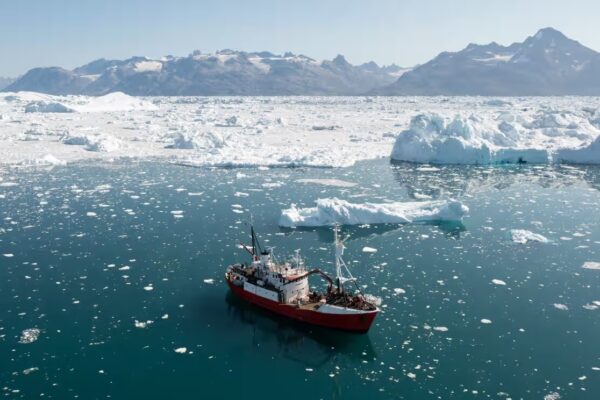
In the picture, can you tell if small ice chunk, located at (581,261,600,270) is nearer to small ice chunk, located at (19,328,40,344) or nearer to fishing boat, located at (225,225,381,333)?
fishing boat, located at (225,225,381,333)

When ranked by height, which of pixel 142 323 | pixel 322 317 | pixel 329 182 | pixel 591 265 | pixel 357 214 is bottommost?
pixel 142 323

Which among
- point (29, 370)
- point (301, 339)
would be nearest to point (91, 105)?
point (29, 370)

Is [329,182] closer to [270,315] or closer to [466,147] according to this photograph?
[466,147]

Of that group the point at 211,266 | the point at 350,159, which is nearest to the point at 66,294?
the point at 211,266

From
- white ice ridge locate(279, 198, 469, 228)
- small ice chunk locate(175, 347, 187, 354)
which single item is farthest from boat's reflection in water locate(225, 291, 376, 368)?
white ice ridge locate(279, 198, 469, 228)

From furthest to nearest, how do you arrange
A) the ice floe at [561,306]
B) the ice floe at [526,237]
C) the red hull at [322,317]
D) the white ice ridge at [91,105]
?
1. the white ice ridge at [91,105]
2. the ice floe at [526,237]
3. the ice floe at [561,306]
4. the red hull at [322,317]

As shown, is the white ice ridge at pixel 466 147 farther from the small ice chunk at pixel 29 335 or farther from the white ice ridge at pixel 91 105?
the white ice ridge at pixel 91 105

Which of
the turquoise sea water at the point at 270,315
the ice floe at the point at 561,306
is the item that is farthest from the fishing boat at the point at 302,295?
the ice floe at the point at 561,306
